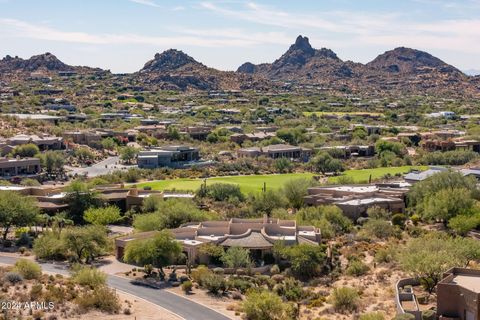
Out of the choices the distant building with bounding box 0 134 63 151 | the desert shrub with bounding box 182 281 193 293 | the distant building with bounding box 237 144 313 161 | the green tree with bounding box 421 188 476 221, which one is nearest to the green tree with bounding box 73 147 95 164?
the distant building with bounding box 0 134 63 151

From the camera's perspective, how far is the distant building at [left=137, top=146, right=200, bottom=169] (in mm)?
81312

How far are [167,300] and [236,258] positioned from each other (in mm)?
6850

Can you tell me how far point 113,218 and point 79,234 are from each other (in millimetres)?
9350

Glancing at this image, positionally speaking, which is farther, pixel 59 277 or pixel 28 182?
pixel 28 182

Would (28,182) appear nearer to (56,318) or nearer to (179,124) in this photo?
(56,318)

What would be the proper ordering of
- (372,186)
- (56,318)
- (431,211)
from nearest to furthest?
(56,318), (431,211), (372,186)

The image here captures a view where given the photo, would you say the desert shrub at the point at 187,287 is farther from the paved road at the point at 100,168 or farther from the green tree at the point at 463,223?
the paved road at the point at 100,168

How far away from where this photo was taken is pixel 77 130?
101438 mm

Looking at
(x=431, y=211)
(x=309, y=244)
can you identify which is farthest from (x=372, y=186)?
(x=309, y=244)

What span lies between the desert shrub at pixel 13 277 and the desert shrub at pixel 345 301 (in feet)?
47.2

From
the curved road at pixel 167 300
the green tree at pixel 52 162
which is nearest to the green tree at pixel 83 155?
the green tree at pixel 52 162

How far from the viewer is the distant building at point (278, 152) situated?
89750 millimetres

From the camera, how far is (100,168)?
263ft

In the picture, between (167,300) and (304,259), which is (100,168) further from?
(167,300)
